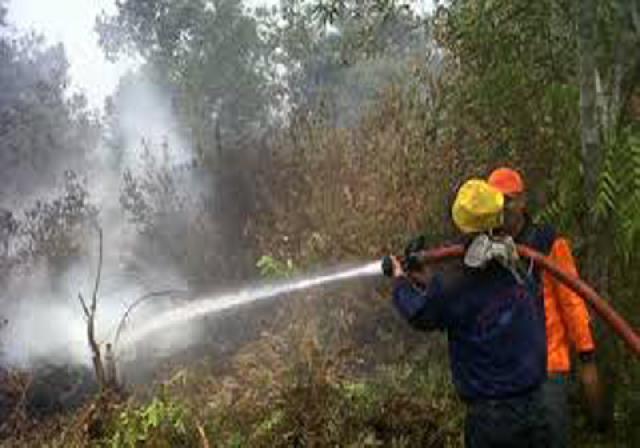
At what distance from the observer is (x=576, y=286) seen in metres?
4.52

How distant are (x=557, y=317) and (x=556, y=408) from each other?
47cm

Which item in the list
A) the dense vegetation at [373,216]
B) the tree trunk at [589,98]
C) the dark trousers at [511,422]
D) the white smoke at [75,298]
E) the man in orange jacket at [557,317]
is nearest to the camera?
the dark trousers at [511,422]

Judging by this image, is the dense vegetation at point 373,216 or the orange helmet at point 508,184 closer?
the orange helmet at point 508,184

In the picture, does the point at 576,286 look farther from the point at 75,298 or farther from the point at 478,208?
the point at 75,298

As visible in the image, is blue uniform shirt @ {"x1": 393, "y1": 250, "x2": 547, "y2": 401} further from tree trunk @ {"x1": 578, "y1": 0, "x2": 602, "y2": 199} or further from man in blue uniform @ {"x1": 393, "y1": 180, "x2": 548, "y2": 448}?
tree trunk @ {"x1": 578, "y1": 0, "x2": 602, "y2": 199}

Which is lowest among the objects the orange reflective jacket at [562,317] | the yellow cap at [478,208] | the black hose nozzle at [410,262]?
the orange reflective jacket at [562,317]

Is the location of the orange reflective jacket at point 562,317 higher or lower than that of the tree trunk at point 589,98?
lower

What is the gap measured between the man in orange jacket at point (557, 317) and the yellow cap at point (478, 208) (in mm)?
361

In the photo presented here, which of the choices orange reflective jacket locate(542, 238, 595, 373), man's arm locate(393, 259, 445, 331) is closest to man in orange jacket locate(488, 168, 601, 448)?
orange reflective jacket locate(542, 238, 595, 373)

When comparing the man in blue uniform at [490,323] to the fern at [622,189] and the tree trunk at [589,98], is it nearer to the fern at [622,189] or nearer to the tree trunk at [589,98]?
the fern at [622,189]

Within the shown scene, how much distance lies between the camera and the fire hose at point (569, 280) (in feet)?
14.7

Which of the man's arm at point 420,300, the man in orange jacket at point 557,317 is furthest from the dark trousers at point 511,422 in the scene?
the man's arm at point 420,300

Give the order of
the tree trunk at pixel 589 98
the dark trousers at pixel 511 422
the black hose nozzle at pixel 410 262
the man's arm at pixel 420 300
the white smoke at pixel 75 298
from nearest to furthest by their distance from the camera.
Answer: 1. the man's arm at pixel 420 300
2. the dark trousers at pixel 511 422
3. the black hose nozzle at pixel 410 262
4. the tree trunk at pixel 589 98
5. the white smoke at pixel 75 298

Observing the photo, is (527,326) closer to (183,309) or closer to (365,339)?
(365,339)
